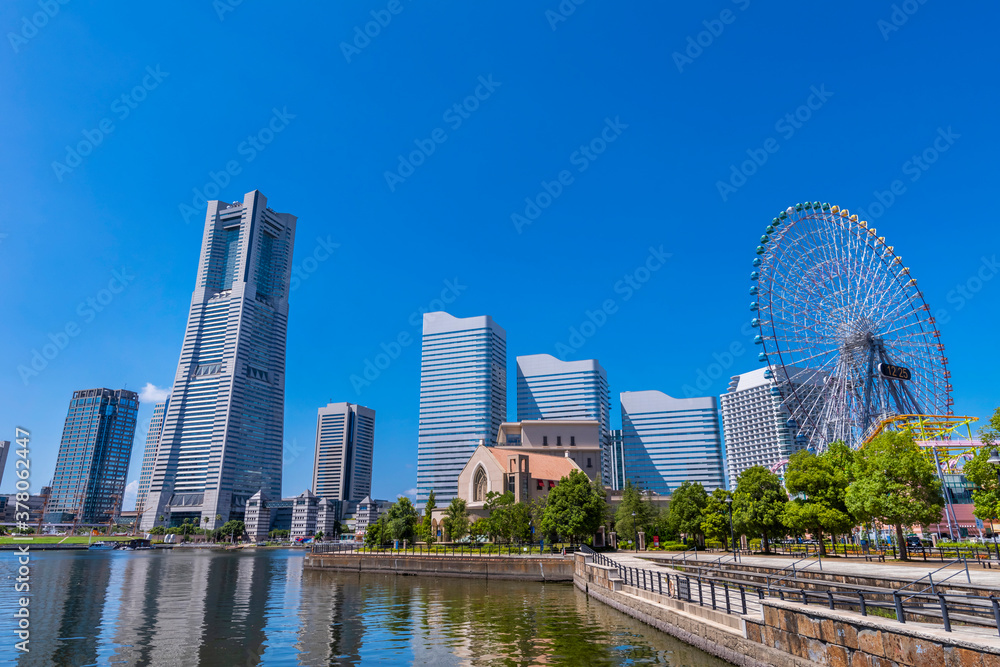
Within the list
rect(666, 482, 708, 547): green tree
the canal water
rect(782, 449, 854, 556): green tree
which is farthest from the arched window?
rect(782, 449, 854, 556): green tree

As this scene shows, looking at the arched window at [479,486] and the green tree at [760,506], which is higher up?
the arched window at [479,486]

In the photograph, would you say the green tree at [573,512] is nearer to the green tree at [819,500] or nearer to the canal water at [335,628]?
the canal water at [335,628]

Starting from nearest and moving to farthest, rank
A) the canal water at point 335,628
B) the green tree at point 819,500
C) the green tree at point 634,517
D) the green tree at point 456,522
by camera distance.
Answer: the canal water at point 335,628 < the green tree at point 819,500 < the green tree at point 634,517 < the green tree at point 456,522

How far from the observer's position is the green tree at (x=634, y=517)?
89000 mm

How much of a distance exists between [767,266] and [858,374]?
19.5 m

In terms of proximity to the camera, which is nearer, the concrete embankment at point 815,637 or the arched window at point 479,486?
the concrete embankment at point 815,637

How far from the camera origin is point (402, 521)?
107m

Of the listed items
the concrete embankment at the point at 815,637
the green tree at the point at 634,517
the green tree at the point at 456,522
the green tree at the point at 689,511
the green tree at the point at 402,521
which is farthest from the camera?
the green tree at the point at 402,521

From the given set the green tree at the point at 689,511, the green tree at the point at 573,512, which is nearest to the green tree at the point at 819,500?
the green tree at the point at 689,511

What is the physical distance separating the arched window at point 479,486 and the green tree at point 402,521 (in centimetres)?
1278

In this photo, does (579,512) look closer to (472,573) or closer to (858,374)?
(472,573)

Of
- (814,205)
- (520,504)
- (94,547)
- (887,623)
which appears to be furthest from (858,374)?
(94,547)

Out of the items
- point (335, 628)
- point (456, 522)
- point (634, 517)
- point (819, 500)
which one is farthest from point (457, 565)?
point (819, 500)

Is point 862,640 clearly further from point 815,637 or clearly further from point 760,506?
point 760,506
